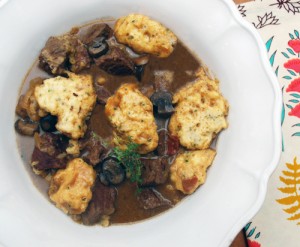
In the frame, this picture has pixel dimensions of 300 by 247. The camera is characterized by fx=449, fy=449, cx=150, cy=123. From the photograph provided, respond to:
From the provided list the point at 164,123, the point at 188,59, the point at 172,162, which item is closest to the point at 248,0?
the point at 188,59

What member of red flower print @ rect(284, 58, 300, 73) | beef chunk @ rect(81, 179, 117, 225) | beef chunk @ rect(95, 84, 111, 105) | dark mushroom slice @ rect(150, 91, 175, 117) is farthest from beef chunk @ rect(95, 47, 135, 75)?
red flower print @ rect(284, 58, 300, 73)

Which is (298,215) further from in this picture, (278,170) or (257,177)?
(257,177)

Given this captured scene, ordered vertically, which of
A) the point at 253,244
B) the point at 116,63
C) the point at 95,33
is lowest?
the point at 253,244

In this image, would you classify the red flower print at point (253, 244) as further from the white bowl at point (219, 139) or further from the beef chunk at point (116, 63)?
the beef chunk at point (116, 63)

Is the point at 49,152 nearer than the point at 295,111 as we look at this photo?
Yes

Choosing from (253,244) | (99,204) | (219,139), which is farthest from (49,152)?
(253,244)

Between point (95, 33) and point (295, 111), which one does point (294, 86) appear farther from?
point (95, 33)
